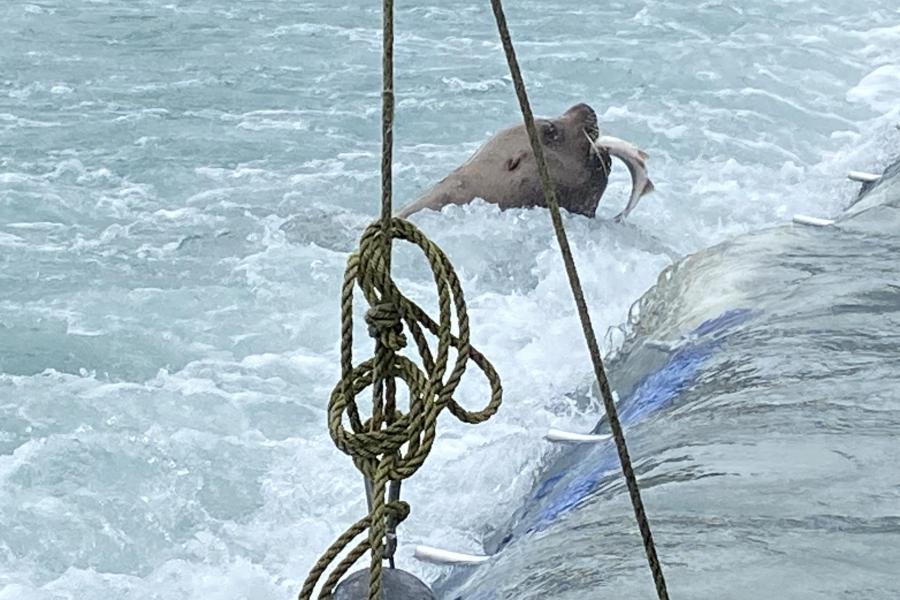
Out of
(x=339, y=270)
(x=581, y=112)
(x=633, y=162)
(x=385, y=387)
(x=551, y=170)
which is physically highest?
(x=385, y=387)

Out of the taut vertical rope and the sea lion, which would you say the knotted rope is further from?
the sea lion

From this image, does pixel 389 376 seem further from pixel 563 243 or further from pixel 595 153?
pixel 595 153

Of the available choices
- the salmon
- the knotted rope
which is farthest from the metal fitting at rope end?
the salmon

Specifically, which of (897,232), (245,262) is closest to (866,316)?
(897,232)

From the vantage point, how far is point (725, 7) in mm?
13070

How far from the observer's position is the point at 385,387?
1978 mm

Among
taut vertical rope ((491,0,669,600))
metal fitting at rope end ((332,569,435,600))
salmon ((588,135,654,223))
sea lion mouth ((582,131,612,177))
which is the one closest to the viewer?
taut vertical rope ((491,0,669,600))

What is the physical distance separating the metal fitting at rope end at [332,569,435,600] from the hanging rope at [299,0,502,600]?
22 millimetres

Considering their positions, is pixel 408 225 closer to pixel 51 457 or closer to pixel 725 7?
pixel 51 457

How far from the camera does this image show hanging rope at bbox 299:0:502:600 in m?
1.87

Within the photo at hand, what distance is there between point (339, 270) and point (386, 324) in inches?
203

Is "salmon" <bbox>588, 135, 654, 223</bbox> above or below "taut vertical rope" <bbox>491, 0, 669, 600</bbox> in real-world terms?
below

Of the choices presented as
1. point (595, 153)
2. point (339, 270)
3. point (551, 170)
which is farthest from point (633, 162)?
point (339, 270)

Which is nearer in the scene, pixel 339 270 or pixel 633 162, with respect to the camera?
pixel 633 162
